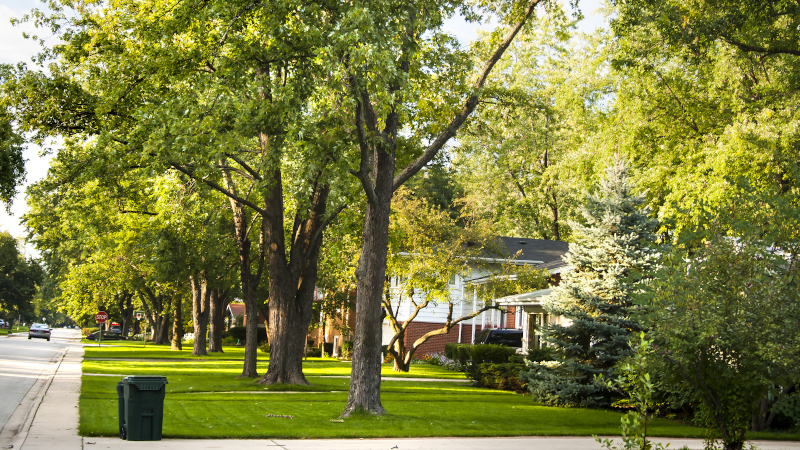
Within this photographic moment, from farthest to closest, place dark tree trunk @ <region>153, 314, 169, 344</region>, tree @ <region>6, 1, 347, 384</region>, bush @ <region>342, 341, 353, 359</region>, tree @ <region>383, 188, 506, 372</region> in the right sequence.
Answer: dark tree trunk @ <region>153, 314, 169, 344</region> < bush @ <region>342, 341, 353, 359</region> < tree @ <region>383, 188, 506, 372</region> < tree @ <region>6, 1, 347, 384</region>

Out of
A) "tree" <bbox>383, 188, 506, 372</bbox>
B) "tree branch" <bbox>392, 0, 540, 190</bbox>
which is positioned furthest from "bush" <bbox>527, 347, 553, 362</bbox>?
"tree branch" <bbox>392, 0, 540, 190</bbox>

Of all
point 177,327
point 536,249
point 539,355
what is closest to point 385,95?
point 539,355

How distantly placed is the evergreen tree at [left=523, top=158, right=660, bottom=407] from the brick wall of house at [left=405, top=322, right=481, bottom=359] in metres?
19.5

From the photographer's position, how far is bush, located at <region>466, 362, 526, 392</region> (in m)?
22.5

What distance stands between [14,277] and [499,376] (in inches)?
3110

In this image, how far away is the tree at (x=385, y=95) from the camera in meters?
11.9

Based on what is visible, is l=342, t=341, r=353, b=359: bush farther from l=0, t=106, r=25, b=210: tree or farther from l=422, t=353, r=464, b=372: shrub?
l=0, t=106, r=25, b=210: tree

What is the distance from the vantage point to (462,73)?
614 inches

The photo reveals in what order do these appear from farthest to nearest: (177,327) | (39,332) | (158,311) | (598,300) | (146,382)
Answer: (39,332)
(158,311)
(177,327)
(598,300)
(146,382)

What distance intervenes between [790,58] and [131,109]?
744 inches

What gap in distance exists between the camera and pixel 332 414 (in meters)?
14.1

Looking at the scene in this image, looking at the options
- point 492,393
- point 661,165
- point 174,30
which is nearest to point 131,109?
point 174,30

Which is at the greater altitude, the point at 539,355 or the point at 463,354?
the point at 539,355

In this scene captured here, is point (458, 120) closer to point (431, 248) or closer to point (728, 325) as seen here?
point (728, 325)
